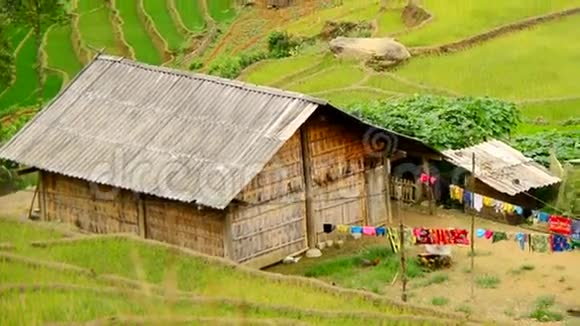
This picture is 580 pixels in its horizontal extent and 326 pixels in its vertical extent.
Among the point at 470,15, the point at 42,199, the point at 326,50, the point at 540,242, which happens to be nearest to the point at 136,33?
the point at 326,50

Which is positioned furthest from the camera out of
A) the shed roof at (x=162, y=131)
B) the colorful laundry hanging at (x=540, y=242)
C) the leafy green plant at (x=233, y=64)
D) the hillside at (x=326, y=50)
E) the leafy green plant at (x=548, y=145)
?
the leafy green plant at (x=233, y=64)

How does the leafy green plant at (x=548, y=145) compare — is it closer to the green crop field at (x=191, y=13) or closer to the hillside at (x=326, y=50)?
the hillside at (x=326, y=50)

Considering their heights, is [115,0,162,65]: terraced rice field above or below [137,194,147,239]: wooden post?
above

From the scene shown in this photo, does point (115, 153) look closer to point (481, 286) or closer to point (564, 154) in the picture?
point (481, 286)

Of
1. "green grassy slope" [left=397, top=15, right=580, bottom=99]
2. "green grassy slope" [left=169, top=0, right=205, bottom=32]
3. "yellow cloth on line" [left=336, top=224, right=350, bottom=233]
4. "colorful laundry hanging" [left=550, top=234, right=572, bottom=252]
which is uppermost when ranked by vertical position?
"green grassy slope" [left=169, top=0, right=205, bottom=32]

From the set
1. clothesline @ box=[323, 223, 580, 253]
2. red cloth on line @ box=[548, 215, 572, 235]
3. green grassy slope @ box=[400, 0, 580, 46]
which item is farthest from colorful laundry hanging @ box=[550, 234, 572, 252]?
green grassy slope @ box=[400, 0, 580, 46]

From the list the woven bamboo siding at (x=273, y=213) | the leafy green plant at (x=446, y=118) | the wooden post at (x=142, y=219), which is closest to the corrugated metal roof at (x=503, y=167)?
the leafy green plant at (x=446, y=118)

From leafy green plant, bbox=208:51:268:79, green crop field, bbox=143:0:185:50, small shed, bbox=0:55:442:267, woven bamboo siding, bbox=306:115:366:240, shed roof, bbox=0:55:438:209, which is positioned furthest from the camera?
green crop field, bbox=143:0:185:50

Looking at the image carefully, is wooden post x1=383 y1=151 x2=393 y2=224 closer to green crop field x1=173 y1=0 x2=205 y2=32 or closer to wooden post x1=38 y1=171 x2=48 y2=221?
wooden post x1=38 y1=171 x2=48 y2=221
